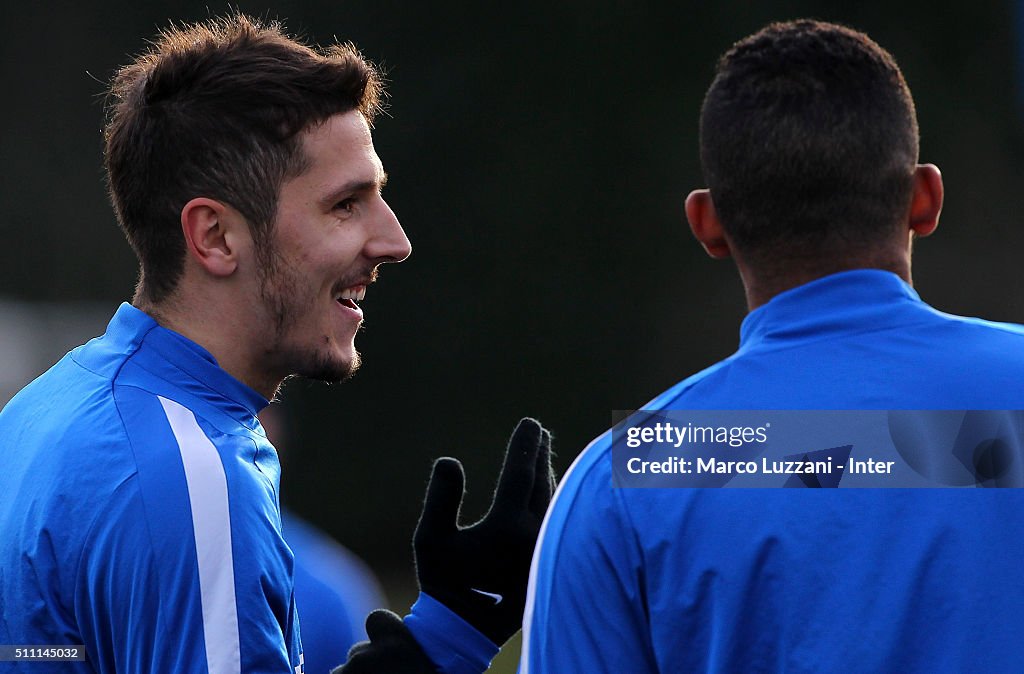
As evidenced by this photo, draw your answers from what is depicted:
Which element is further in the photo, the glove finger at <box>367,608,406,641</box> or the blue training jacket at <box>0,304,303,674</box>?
the glove finger at <box>367,608,406,641</box>

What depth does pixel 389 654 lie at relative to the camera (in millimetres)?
2545

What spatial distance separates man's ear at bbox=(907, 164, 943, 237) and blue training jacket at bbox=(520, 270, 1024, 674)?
12cm

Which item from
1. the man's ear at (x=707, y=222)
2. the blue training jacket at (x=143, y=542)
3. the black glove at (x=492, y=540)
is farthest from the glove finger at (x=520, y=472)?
the man's ear at (x=707, y=222)

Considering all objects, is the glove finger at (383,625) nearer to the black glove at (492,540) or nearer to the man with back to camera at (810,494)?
the black glove at (492,540)

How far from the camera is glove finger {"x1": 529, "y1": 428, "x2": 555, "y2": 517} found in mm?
2521

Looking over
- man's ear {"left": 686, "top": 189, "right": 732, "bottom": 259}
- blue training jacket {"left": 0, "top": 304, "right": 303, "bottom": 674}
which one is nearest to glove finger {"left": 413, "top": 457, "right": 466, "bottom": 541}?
blue training jacket {"left": 0, "top": 304, "right": 303, "bottom": 674}

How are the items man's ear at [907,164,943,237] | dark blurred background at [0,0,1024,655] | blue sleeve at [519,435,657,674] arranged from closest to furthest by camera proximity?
blue sleeve at [519,435,657,674]
man's ear at [907,164,943,237]
dark blurred background at [0,0,1024,655]

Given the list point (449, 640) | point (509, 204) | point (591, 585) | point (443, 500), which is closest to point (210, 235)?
point (443, 500)

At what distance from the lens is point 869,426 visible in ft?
6.07

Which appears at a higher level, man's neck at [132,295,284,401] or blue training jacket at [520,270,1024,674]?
man's neck at [132,295,284,401]

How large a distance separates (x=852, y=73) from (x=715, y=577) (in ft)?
2.48

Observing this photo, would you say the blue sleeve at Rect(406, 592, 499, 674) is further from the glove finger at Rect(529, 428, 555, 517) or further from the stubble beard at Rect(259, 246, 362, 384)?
the stubble beard at Rect(259, 246, 362, 384)

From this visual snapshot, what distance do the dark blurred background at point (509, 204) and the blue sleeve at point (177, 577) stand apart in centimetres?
952

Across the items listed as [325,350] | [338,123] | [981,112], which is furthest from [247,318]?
[981,112]
